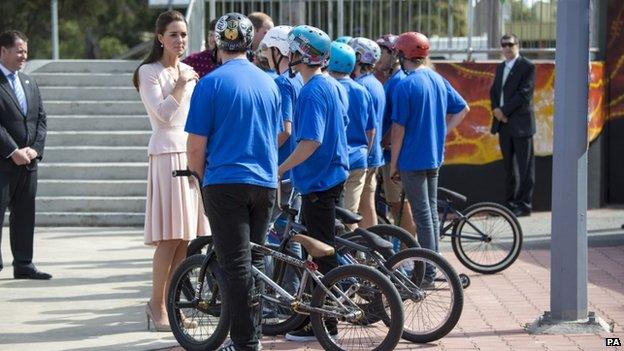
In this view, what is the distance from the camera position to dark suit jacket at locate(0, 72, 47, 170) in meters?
11.4

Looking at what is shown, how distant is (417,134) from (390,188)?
3.01ft

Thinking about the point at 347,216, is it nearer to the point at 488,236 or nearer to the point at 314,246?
the point at 314,246

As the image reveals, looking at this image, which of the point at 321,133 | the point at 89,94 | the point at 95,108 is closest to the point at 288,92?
the point at 321,133

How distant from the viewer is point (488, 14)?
16312 mm

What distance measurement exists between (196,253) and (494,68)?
25.3 feet

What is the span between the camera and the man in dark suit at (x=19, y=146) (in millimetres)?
11453

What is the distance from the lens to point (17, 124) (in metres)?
11.6

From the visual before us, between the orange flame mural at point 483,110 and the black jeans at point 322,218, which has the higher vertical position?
the orange flame mural at point 483,110

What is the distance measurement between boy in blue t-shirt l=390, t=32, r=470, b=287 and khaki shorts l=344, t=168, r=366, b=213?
1.09 ft

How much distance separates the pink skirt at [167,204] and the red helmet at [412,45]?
2.09m

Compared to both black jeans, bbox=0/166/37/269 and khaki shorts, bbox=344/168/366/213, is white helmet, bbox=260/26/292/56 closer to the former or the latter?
khaki shorts, bbox=344/168/366/213

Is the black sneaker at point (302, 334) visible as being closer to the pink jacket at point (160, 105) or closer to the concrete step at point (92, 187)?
the pink jacket at point (160, 105)

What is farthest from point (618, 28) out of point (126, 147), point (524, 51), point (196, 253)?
point (196, 253)

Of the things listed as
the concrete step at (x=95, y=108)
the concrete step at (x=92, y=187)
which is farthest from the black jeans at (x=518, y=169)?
the concrete step at (x=95, y=108)
